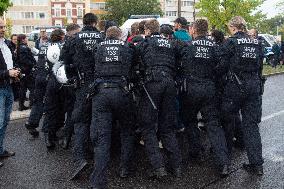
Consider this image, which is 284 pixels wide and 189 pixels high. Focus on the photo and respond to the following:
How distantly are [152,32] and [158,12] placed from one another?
61.3 meters

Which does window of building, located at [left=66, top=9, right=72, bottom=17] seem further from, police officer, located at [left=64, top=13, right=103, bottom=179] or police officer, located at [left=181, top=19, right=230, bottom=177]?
police officer, located at [left=181, top=19, right=230, bottom=177]

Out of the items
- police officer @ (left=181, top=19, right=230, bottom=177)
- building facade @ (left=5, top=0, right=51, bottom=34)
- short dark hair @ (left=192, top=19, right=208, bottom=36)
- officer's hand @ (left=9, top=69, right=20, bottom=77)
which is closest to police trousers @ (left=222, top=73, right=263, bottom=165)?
police officer @ (left=181, top=19, right=230, bottom=177)

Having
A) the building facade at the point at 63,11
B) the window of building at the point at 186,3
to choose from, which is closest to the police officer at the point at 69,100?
the building facade at the point at 63,11

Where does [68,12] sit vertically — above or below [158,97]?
above

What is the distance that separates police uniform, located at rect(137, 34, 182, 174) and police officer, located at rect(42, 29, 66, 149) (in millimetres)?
1942

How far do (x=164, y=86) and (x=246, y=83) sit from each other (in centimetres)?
119

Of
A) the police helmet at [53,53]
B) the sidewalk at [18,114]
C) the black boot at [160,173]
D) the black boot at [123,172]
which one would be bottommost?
the sidewalk at [18,114]

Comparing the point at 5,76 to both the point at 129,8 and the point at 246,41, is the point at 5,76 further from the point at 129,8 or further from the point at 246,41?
the point at 129,8

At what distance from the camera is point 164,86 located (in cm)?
554

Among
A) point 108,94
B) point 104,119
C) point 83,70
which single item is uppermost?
point 83,70

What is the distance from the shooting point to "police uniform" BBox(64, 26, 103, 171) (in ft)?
19.0

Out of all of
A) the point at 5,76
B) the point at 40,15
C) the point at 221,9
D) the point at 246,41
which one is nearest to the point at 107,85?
the point at 5,76

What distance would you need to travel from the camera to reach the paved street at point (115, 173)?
5293mm

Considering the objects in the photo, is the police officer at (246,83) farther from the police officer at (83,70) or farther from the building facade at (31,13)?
the building facade at (31,13)
